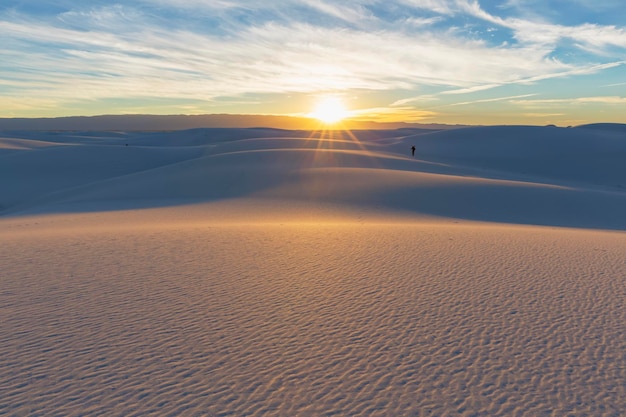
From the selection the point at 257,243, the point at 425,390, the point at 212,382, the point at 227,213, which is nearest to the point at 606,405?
the point at 425,390

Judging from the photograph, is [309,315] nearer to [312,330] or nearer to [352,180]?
[312,330]

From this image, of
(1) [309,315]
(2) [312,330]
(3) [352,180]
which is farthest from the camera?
(3) [352,180]

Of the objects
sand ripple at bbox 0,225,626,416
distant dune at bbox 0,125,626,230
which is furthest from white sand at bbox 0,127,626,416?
distant dune at bbox 0,125,626,230

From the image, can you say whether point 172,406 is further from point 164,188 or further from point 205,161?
point 205,161

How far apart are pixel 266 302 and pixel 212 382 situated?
2505 mm

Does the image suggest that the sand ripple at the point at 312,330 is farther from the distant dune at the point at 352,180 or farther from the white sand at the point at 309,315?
the distant dune at the point at 352,180

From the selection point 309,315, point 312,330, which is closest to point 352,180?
point 309,315

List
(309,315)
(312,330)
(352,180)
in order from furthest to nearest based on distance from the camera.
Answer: (352,180) → (309,315) → (312,330)

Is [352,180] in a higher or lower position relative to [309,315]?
higher

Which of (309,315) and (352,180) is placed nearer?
(309,315)

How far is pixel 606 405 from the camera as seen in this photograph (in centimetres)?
504

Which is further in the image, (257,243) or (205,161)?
(205,161)

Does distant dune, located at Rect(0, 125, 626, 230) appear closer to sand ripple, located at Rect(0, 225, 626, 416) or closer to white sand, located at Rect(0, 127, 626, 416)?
white sand, located at Rect(0, 127, 626, 416)

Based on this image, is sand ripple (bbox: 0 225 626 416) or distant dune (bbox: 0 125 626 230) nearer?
sand ripple (bbox: 0 225 626 416)
